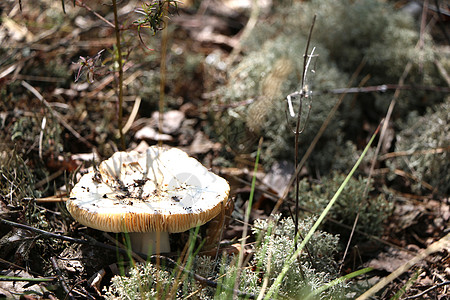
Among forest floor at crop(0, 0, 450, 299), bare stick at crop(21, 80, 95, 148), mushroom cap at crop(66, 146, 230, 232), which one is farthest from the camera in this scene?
bare stick at crop(21, 80, 95, 148)

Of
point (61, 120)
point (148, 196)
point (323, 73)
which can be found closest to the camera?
point (148, 196)

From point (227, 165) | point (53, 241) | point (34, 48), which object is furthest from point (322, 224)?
point (34, 48)

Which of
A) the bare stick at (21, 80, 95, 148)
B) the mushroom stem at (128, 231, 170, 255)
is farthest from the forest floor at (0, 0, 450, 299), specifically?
the mushroom stem at (128, 231, 170, 255)

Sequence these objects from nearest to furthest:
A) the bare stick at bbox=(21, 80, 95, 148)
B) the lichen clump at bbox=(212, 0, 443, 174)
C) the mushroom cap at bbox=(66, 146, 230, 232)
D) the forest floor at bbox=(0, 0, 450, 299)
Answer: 1. the mushroom cap at bbox=(66, 146, 230, 232)
2. the forest floor at bbox=(0, 0, 450, 299)
3. the bare stick at bbox=(21, 80, 95, 148)
4. the lichen clump at bbox=(212, 0, 443, 174)

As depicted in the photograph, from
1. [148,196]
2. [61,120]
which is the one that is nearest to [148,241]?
[148,196]

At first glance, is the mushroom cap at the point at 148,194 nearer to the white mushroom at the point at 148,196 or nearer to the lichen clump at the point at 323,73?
the white mushroom at the point at 148,196

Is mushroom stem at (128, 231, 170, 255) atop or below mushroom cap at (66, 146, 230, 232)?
A: below

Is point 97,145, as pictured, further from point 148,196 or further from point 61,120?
point 148,196

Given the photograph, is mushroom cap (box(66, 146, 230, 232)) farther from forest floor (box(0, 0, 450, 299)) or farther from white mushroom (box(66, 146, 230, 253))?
forest floor (box(0, 0, 450, 299))
